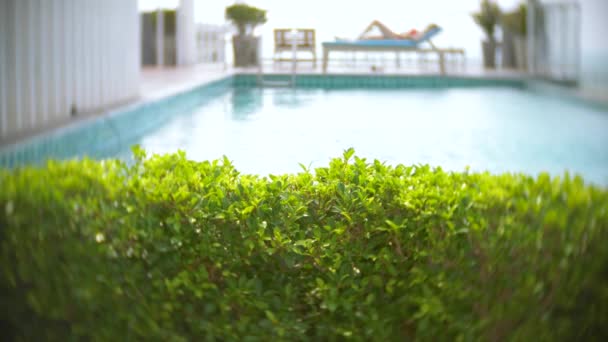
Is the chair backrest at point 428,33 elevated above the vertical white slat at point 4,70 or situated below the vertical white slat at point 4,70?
above

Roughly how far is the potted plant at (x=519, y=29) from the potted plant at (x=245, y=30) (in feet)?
2.98

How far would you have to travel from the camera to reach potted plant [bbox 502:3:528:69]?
2.01 meters

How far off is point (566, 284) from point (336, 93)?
1.60m

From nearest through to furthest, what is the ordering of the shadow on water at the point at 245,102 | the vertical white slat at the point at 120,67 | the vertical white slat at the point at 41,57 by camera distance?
the vertical white slat at the point at 41,57, the shadow on water at the point at 245,102, the vertical white slat at the point at 120,67

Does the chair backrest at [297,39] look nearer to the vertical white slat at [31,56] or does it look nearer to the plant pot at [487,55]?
the plant pot at [487,55]

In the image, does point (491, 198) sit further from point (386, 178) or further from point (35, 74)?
point (35, 74)

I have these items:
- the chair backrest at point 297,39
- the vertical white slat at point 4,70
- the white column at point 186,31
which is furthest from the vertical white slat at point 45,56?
the chair backrest at point 297,39

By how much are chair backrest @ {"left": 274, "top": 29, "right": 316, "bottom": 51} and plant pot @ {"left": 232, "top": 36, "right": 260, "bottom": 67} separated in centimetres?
11

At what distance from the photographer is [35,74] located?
1.92 meters

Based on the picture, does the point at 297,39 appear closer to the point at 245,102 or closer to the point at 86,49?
the point at 245,102

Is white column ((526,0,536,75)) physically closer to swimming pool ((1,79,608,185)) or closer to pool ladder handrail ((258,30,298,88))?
swimming pool ((1,79,608,185))

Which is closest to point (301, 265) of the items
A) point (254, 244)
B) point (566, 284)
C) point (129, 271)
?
point (254, 244)

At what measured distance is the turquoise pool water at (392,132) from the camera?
6.15ft

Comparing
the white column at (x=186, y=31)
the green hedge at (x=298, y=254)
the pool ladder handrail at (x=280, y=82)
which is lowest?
the green hedge at (x=298, y=254)
